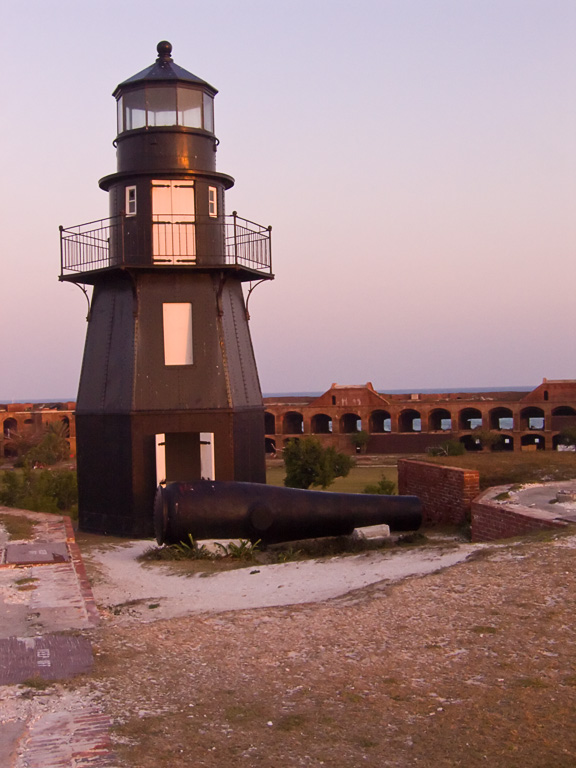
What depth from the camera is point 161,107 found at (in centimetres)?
1506

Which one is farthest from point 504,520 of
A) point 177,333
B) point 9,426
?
point 9,426

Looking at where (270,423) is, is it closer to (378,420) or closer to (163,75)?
(378,420)

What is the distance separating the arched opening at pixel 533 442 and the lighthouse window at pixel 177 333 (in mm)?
42361

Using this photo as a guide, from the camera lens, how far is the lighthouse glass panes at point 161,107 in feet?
49.2

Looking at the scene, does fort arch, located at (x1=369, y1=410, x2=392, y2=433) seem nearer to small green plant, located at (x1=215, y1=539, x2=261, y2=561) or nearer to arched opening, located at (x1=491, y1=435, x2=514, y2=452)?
arched opening, located at (x1=491, y1=435, x2=514, y2=452)

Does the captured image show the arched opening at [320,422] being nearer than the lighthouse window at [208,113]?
No

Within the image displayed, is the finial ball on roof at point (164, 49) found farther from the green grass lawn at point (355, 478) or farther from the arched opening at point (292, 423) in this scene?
the arched opening at point (292, 423)

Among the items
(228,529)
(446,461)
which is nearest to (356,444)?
(446,461)

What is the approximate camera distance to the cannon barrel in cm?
1089

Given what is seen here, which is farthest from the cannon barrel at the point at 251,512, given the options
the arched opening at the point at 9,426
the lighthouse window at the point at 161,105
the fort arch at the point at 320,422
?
the arched opening at the point at 9,426

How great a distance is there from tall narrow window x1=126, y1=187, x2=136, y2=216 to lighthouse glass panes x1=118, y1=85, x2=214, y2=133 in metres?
1.11

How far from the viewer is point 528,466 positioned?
48.7ft

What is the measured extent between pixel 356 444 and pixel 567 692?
48341 millimetres

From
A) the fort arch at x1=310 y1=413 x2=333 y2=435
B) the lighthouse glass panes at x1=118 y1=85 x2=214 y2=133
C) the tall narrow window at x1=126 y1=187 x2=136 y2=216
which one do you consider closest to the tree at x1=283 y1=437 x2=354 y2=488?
the tall narrow window at x1=126 y1=187 x2=136 y2=216
